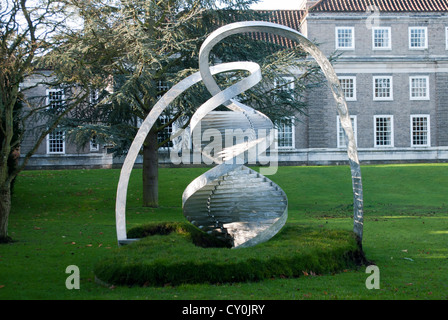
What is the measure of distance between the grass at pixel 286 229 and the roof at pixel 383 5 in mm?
15999

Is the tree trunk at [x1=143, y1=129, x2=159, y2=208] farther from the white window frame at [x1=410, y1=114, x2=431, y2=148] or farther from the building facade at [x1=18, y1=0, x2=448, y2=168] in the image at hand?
the white window frame at [x1=410, y1=114, x2=431, y2=148]

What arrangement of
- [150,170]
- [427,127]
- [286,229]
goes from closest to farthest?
[286,229] < [150,170] < [427,127]

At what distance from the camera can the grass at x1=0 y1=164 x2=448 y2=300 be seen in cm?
782

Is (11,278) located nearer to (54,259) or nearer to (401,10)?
(54,259)

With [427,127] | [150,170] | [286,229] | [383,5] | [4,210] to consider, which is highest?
[383,5]

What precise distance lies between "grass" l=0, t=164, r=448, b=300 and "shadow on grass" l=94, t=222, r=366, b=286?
19 cm

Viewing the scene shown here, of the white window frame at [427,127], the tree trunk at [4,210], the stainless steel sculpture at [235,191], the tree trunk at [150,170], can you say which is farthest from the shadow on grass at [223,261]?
the white window frame at [427,127]

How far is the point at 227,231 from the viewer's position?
1197cm

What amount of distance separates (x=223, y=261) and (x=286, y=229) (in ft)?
13.4

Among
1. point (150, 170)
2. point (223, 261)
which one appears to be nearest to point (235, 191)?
point (223, 261)

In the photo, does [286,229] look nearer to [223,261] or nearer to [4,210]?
[223,261]

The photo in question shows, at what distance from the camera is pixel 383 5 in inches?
1651

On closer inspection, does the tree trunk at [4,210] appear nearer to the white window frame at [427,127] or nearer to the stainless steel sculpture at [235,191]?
the stainless steel sculpture at [235,191]

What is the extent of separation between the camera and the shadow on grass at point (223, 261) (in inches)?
326
